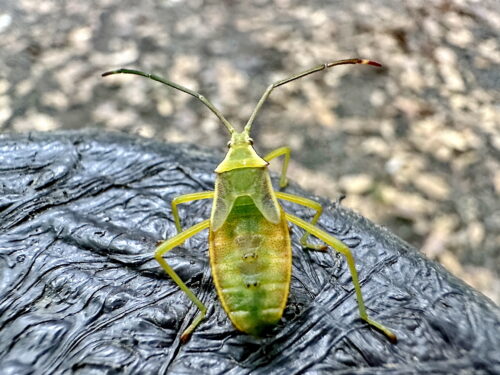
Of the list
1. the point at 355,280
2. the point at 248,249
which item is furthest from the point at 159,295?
the point at 355,280

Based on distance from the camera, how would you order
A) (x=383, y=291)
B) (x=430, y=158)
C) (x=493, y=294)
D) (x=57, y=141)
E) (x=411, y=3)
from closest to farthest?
(x=383, y=291) → (x=57, y=141) → (x=493, y=294) → (x=430, y=158) → (x=411, y=3)

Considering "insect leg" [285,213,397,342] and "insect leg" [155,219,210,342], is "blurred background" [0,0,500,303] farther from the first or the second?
"insect leg" [155,219,210,342]

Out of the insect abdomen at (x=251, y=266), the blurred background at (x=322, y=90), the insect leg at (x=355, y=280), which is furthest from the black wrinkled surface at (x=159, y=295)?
the blurred background at (x=322, y=90)

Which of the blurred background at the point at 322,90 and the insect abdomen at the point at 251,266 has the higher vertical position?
the insect abdomen at the point at 251,266

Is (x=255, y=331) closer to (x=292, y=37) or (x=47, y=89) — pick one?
(x=47, y=89)

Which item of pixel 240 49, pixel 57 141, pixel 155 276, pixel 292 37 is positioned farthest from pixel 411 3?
pixel 155 276

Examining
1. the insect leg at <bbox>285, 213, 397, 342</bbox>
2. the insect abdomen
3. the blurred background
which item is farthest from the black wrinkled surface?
the blurred background

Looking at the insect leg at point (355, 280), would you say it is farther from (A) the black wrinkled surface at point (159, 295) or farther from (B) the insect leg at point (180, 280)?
(B) the insect leg at point (180, 280)
